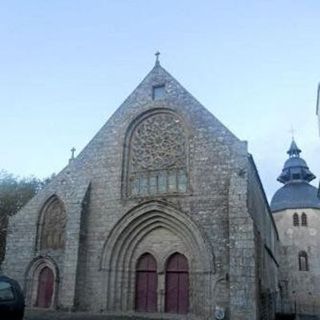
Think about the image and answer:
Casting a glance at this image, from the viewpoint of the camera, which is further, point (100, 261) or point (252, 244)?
point (100, 261)

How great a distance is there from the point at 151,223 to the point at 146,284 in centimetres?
243

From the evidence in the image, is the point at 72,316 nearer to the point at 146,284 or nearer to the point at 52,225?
the point at 146,284

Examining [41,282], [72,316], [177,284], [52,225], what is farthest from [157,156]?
[41,282]

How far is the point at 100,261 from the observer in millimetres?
16766

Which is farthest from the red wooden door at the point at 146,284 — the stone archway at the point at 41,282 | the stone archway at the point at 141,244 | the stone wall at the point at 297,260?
the stone wall at the point at 297,260

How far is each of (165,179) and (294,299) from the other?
23.0 meters

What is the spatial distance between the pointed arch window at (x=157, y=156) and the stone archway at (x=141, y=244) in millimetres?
894

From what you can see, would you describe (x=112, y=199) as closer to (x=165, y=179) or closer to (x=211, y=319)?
(x=165, y=179)

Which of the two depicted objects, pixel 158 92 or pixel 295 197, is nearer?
pixel 158 92

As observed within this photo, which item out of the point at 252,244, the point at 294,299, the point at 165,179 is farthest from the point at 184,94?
the point at 294,299

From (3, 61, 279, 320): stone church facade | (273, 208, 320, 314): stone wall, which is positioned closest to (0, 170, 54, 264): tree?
(3, 61, 279, 320): stone church facade

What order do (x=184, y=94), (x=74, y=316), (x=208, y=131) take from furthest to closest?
(x=184, y=94), (x=208, y=131), (x=74, y=316)

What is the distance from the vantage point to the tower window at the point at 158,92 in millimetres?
18359

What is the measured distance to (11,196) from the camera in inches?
1070
